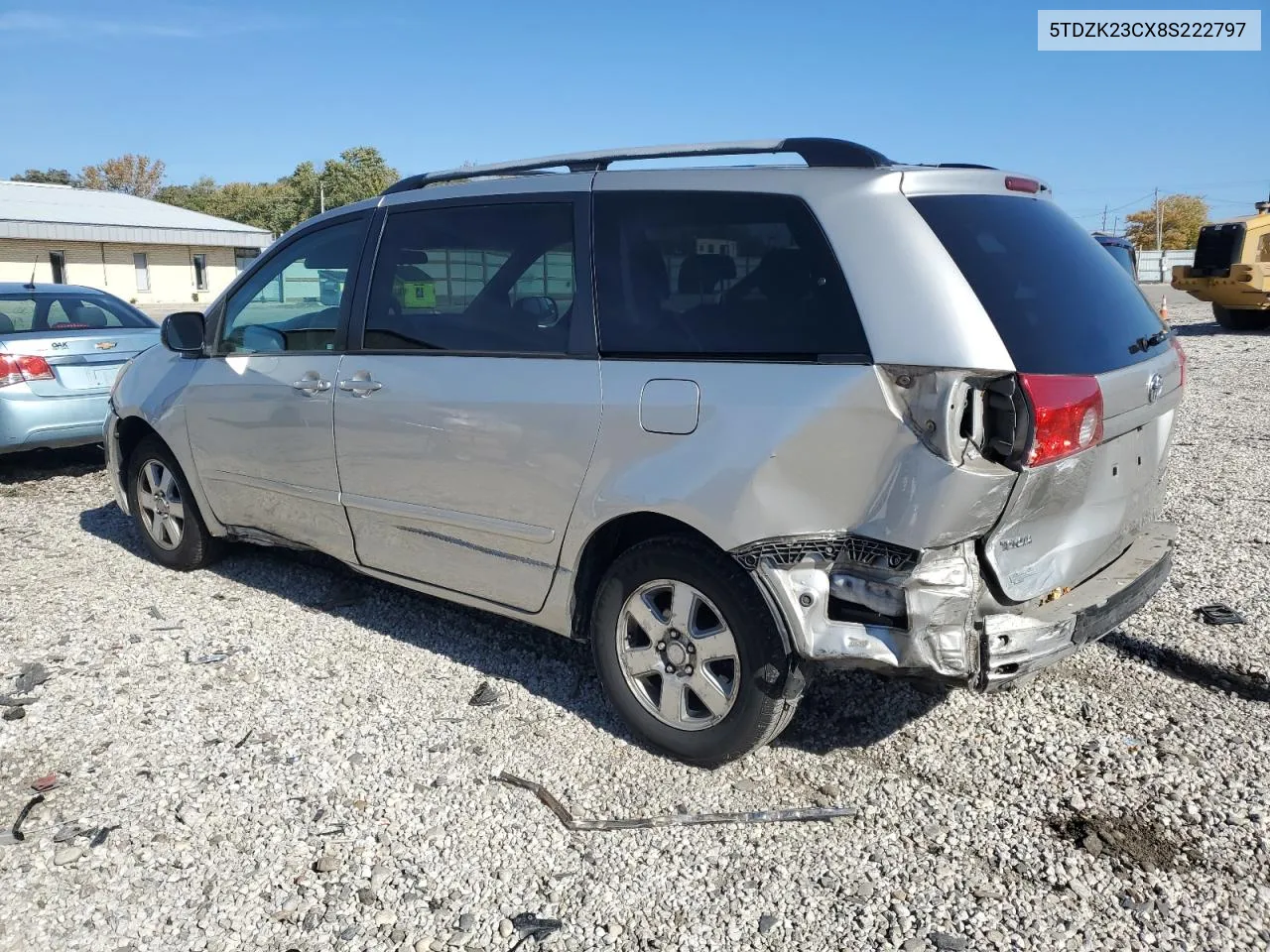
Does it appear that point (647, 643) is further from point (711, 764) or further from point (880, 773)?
point (880, 773)

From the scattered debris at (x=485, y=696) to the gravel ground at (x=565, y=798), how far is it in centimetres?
4

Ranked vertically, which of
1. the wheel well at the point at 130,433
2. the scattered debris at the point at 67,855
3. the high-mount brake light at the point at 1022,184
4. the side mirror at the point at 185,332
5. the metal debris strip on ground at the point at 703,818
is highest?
the high-mount brake light at the point at 1022,184

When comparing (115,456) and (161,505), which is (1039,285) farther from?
(115,456)

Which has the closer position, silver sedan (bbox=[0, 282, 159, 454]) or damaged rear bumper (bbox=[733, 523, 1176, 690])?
damaged rear bumper (bbox=[733, 523, 1176, 690])

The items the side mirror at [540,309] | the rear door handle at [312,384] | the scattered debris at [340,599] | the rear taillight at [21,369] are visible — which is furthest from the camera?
the rear taillight at [21,369]

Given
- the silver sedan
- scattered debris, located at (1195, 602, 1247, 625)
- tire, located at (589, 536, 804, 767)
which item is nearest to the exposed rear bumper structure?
the silver sedan

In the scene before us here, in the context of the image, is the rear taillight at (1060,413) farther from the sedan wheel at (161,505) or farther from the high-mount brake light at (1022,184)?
the sedan wheel at (161,505)

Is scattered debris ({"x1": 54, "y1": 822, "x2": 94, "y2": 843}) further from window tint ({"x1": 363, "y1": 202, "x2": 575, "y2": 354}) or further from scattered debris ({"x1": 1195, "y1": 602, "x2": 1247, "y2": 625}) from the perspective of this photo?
scattered debris ({"x1": 1195, "y1": 602, "x2": 1247, "y2": 625})

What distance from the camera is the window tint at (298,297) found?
4457 millimetres

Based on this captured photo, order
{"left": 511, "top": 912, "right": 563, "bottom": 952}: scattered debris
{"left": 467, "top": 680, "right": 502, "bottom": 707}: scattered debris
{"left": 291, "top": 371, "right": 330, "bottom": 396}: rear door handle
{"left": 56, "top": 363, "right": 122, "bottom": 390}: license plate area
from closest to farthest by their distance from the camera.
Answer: {"left": 511, "top": 912, "right": 563, "bottom": 952}: scattered debris, {"left": 467, "top": 680, "right": 502, "bottom": 707}: scattered debris, {"left": 291, "top": 371, "right": 330, "bottom": 396}: rear door handle, {"left": 56, "top": 363, "right": 122, "bottom": 390}: license plate area

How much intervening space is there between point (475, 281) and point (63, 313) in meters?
6.06

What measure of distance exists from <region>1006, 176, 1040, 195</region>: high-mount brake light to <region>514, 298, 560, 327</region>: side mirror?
5.15 ft

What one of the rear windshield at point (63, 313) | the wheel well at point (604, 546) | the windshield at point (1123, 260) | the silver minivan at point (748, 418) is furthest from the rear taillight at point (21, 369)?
the windshield at point (1123, 260)

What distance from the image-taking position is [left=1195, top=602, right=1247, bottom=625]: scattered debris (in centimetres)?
448
